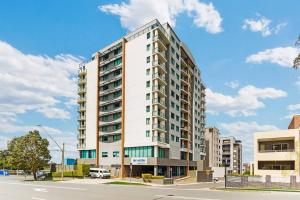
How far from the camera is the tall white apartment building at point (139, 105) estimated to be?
79188 mm

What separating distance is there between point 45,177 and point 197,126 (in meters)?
47.5

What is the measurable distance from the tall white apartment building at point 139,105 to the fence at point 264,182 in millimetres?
28807

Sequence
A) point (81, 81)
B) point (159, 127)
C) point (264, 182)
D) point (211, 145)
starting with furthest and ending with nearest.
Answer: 1. point (211, 145)
2. point (81, 81)
3. point (159, 127)
4. point (264, 182)

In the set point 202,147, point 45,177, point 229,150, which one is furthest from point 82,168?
point 229,150

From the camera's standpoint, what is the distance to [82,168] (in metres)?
80.5

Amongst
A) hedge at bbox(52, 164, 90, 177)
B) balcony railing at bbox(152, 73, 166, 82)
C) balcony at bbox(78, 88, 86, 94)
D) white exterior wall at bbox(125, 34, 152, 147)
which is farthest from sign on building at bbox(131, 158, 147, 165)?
balcony at bbox(78, 88, 86, 94)

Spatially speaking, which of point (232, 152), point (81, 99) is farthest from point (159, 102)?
point (232, 152)

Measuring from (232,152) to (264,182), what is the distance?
138 meters

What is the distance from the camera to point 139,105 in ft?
265

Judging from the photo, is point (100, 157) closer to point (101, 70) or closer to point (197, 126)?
point (101, 70)

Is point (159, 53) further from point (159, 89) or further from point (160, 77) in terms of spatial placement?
point (159, 89)

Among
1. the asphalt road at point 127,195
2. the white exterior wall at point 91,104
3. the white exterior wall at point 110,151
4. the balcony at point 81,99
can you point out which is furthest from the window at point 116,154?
the asphalt road at point 127,195

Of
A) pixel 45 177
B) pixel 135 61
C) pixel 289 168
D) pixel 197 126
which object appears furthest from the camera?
pixel 197 126

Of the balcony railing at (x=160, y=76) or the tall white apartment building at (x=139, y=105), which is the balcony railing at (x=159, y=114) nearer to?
the tall white apartment building at (x=139, y=105)
